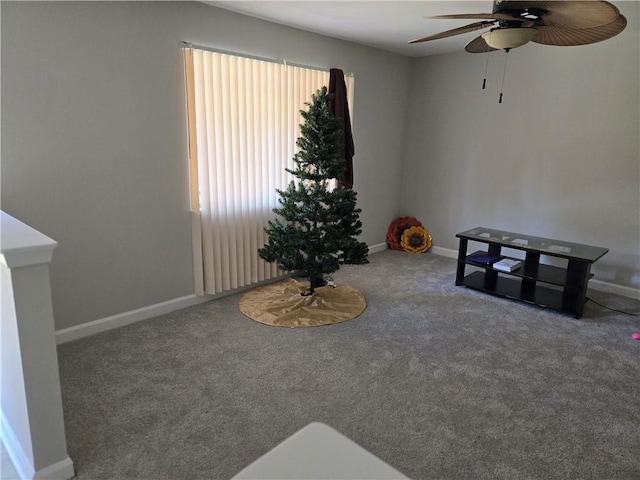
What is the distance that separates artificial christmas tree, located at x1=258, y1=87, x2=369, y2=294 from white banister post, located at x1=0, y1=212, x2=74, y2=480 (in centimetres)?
188

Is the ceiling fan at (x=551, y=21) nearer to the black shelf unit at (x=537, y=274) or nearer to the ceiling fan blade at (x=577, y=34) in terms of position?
the ceiling fan blade at (x=577, y=34)

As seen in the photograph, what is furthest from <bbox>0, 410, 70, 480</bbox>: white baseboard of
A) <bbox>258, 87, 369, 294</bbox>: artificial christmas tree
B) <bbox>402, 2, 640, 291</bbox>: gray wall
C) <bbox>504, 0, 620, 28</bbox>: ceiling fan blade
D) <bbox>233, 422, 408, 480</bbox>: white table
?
<bbox>402, 2, 640, 291</bbox>: gray wall

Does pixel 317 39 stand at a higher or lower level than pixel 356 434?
higher

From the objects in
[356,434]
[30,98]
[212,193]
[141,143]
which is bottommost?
[356,434]

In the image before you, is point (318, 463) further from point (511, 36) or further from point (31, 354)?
point (511, 36)

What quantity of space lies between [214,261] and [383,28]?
8.02ft

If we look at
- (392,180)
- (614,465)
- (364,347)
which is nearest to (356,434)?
(364,347)

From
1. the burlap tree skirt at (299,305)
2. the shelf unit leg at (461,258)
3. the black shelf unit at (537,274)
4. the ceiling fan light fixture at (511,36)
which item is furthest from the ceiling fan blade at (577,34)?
the burlap tree skirt at (299,305)

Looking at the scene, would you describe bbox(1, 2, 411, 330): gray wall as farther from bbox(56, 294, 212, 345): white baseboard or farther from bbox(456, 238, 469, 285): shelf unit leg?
bbox(456, 238, 469, 285): shelf unit leg

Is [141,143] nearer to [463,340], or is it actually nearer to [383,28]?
[383,28]

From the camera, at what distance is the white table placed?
0.92 m

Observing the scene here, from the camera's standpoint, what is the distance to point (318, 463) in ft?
3.14

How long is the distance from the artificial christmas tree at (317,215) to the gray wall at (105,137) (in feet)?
2.40

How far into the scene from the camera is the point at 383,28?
367 centimetres
